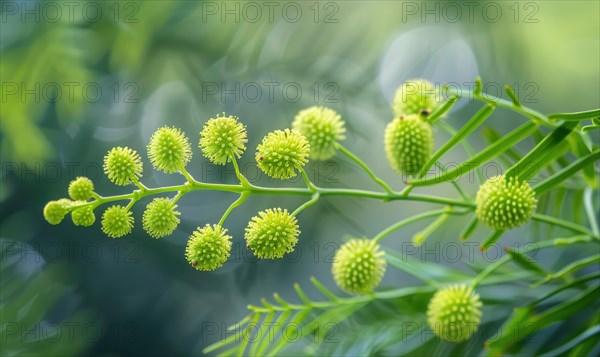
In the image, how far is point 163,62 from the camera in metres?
1.12

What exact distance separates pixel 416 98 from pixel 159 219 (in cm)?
20

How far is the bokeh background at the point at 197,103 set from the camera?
1027 mm

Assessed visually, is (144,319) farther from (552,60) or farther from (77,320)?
(552,60)

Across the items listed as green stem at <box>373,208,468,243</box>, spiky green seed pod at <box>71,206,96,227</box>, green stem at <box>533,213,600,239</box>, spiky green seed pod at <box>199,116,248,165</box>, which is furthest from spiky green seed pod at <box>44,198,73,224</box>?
green stem at <box>533,213,600,239</box>

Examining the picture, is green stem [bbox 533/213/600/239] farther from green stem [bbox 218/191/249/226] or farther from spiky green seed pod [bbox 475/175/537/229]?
green stem [bbox 218/191/249/226]

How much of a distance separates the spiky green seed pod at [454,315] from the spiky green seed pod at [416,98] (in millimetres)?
126

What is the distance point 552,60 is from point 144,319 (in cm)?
80

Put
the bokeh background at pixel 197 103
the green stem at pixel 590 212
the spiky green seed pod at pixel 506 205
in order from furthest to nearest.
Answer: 1. the bokeh background at pixel 197 103
2. the green stem at pixel 590 212
3. the spiky green seed pod at pixel 506 205

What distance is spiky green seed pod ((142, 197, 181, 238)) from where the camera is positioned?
0.44 metres

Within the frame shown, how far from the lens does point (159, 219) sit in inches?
17.4

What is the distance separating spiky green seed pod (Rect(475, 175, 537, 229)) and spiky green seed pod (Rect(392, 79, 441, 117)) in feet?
0.30

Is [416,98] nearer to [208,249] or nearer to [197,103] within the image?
[208,249]

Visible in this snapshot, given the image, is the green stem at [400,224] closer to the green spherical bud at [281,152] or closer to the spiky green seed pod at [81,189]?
the green spherical bud at [281,152]

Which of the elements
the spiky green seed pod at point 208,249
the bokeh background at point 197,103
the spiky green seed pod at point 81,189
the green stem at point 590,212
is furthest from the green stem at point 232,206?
the bokeh background at point 197,103
